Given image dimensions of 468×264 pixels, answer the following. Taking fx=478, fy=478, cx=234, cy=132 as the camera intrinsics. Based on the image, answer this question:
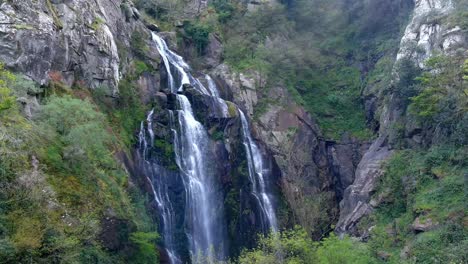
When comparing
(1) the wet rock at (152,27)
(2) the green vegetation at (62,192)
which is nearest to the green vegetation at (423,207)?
(2) the green vegetation at (62,192)

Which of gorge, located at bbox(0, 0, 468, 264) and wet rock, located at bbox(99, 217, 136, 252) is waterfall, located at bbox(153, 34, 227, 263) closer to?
gorge, located at bbox(0, 0, 468, 264)

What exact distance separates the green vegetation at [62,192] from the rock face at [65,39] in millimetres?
2659

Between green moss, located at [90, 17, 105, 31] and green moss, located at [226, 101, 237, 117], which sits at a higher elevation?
green moss, located at [90, 17, 105, 31]

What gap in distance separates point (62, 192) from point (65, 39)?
480 inches

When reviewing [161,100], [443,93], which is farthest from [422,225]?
[161,100]

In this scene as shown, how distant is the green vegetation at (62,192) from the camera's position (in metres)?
17.9

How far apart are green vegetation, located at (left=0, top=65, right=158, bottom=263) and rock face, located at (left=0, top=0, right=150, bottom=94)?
2.66m

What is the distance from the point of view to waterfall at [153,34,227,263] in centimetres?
3247

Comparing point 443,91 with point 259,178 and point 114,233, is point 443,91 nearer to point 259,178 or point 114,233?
point 259,178

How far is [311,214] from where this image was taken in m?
37.0

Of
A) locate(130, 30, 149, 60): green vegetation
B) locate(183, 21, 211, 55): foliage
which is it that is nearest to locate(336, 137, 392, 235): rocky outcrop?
locate(130, 30, 149, 60): green vegetation

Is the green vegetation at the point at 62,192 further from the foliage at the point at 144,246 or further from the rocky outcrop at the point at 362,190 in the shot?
the rocky outcrop at the point at 362,190

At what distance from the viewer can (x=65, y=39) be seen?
1183 inches

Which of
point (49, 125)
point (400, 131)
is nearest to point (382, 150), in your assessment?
point (400, 131)
